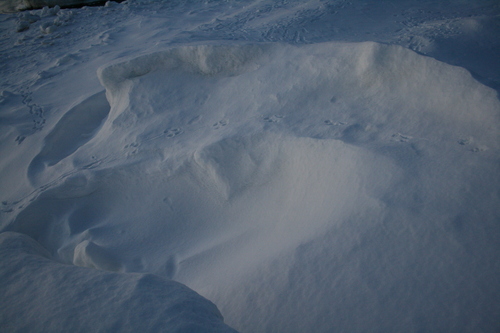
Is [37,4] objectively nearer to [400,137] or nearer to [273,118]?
[273,118]

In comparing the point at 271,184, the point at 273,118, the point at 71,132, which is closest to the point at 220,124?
the point at 273,118

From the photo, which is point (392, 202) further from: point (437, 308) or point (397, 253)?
point (437, 308)

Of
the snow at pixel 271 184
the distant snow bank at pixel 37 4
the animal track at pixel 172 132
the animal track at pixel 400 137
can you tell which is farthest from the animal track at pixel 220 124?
the distant snow bank at pixel 37 4

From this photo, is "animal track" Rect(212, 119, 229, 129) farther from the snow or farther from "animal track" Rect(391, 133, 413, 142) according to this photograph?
"animal track" Rect(391, 133, 413, 142)

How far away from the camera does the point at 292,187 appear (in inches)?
64.9

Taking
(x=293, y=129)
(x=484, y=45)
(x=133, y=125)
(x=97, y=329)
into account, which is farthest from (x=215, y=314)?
(x=484, y=45)

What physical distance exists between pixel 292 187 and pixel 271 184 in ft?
0.48

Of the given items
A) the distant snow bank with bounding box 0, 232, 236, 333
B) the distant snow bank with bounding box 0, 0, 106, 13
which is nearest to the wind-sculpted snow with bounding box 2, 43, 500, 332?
the distant snow bank with bounding box 0, 232, 236, 333

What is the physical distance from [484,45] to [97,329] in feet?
11.2

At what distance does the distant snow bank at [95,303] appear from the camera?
0.90 meters

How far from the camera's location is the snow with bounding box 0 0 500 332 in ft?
3.46

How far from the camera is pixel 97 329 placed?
34.6 inches

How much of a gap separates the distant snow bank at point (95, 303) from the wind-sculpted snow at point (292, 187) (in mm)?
302

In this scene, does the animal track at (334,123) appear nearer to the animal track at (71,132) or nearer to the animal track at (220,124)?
the animal track at (220,124)
